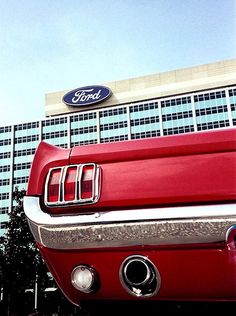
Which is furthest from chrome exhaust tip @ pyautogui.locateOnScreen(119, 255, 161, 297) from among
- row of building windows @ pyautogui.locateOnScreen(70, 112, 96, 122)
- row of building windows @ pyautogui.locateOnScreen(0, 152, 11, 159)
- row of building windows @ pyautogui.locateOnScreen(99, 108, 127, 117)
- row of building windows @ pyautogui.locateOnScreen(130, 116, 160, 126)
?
row of building windows @ pyautogui.locateOnScreen(0, 152, 11, 159)

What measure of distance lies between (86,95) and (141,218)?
231 ft

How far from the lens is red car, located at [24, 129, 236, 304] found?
181 cm

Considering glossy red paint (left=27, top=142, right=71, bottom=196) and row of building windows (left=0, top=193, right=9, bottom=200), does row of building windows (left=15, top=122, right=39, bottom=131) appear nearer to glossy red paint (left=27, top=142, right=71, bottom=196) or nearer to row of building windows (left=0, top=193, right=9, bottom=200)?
row of building windows (left=0, top=193, right=9, bottom=200)

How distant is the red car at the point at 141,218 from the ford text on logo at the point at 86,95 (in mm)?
67943

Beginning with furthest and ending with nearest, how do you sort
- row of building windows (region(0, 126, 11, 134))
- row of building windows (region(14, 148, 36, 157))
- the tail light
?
row of building windows (region(0, 126, 11, 134)), row of building windows (region(14, 148, 36, 157)), the tail light

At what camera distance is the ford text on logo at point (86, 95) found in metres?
69.7

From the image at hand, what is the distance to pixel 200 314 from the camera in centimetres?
189

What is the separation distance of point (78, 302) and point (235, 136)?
1.23 meters

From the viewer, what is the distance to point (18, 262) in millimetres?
22375

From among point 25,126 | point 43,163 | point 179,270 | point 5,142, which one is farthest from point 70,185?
point 5,142

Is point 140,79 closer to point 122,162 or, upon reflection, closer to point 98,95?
point 98,95

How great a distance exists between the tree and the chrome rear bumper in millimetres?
20842

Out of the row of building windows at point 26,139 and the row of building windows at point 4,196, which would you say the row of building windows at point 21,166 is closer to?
the row of building windows at point 26,139

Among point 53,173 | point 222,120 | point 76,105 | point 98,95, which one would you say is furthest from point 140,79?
point 53,173
